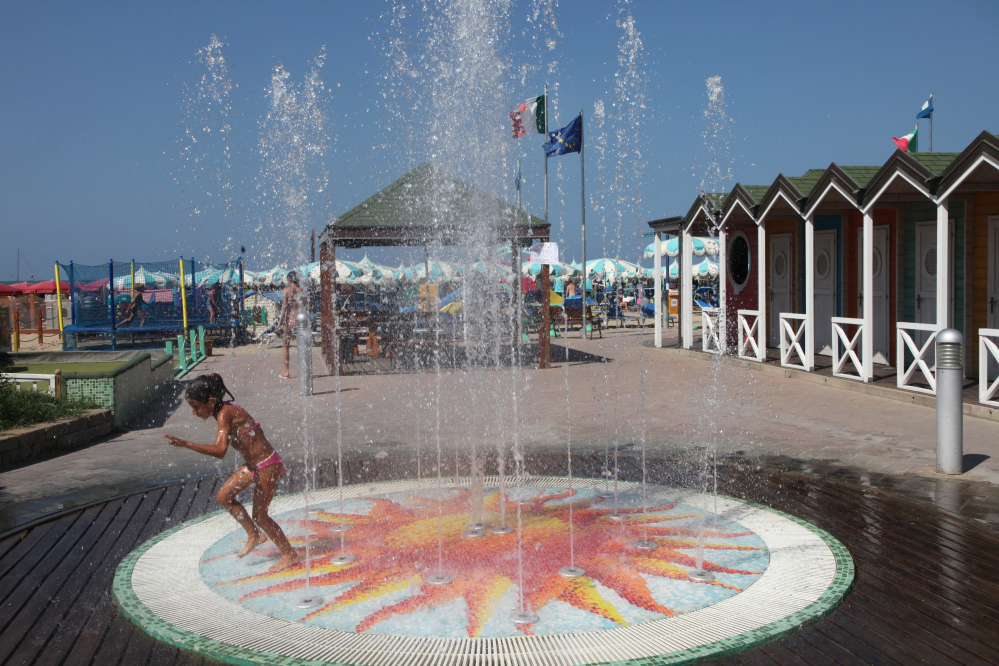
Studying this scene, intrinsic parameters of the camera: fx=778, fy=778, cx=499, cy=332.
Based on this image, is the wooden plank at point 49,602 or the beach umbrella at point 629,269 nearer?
the wooden plank at point 49,602

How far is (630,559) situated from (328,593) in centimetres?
174

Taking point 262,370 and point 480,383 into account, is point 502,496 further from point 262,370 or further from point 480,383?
point 262,370

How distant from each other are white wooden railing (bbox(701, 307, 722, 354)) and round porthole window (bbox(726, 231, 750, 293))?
1.15 m

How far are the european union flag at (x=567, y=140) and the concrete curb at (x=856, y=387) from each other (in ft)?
24.3

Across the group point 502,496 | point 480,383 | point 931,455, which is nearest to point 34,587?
point 502,496

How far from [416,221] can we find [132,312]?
515 inches

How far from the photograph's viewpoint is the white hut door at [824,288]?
14.3 metres

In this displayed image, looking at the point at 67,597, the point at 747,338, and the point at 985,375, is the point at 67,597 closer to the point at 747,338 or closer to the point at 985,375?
the point at 985,375

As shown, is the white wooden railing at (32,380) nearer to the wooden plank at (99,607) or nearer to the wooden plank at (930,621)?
the wooden plank at (99,607)

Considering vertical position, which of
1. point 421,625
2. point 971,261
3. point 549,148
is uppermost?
point 549,148

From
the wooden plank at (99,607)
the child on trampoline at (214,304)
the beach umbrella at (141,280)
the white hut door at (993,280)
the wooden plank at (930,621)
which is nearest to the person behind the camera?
the wooden plank at (930,621)

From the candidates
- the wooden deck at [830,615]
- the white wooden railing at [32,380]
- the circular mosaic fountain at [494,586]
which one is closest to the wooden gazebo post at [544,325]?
the white wooden railing at [32,380]

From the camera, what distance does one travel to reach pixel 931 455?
7.14 meters

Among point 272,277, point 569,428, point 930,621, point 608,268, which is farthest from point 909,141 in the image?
point 272,277
